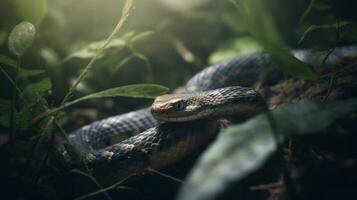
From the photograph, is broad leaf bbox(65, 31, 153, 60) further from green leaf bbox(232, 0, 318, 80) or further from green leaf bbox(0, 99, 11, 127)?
green leaf bbox(232, 0, 318, 80)

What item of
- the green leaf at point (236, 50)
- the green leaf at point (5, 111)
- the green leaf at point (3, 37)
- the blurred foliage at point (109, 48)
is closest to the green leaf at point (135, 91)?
the blurred foliage at point (109, 48)

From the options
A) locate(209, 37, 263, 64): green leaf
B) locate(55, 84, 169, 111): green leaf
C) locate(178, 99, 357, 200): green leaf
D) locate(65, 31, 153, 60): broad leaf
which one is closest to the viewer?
locate(178, 99, 357, 200): green leaf

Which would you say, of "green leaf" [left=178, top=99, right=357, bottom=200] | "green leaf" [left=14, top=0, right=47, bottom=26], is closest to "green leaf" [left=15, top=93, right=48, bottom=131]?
"green leaf" [left=14, top=0, right=47, bottom=26]

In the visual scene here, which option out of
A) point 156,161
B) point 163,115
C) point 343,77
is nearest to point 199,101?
point 163,115

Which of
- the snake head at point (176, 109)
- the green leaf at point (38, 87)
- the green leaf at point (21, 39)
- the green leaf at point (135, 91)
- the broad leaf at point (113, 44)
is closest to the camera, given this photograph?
the green leaf at point (135, 91)

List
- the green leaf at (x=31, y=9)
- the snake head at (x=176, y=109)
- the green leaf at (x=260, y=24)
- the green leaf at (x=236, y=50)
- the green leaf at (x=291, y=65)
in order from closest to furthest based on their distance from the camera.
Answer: the green leaf at (x=260, y=24) → the green leaf at (x=291, y=65) → the green leaf at (x=31, y=9) → the snake head at (x=176, y=109) → the green leaf at (x=236, y=50)

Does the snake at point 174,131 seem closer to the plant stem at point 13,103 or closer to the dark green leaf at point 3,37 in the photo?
the plant stem at point 13,103

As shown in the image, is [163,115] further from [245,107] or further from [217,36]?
[217,36]
